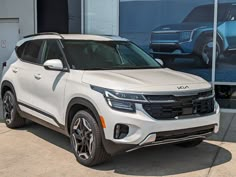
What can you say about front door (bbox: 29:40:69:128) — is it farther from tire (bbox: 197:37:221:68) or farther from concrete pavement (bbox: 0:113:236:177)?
tire (bbox: 197:37:221:68)

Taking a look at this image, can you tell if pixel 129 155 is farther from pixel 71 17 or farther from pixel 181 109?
pixel 71 17

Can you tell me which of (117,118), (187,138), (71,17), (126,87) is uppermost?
(71,17)

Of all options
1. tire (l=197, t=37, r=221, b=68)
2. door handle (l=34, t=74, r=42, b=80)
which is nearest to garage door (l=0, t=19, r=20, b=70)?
tire (l=197, t=37, r=221, b=68)

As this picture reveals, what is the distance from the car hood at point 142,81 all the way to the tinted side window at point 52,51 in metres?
0.80

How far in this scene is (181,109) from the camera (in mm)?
4621

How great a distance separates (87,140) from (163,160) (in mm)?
1107

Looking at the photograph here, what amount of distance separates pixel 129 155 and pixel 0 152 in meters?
1.89

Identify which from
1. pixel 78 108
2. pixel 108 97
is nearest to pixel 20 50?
pixel 78 108

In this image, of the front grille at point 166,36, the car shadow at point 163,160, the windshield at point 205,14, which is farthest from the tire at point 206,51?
the car shadow at point 163,160

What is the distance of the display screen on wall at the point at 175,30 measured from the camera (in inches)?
358

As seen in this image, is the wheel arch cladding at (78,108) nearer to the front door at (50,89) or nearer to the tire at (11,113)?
the front door at (50,89)

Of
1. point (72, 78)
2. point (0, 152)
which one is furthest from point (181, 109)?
point (0, 152)

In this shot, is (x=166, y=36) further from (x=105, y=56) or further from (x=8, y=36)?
(x=8, y=36)

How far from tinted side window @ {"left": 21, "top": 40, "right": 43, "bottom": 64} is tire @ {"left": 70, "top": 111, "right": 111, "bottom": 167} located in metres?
1.65
